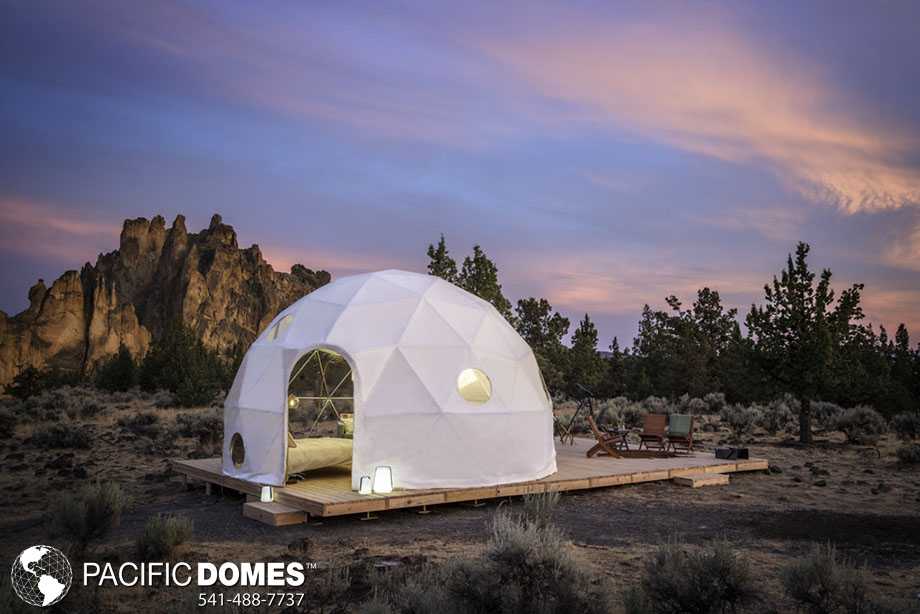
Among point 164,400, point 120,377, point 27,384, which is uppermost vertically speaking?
point 120,377

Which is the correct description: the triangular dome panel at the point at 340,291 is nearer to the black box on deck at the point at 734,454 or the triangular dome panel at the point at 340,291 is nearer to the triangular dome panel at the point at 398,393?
the triangular dome panel at the point at 398,393

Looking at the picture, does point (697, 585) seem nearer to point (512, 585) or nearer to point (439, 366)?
point (512, 585)

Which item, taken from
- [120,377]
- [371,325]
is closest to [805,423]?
[371,325]

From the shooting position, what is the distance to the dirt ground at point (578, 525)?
→ 709 cm

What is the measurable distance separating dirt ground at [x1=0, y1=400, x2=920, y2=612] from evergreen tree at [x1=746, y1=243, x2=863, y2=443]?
3.68m

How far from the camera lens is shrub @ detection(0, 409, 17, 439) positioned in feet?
59.4

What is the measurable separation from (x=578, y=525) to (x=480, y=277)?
645 inches

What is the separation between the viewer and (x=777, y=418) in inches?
936

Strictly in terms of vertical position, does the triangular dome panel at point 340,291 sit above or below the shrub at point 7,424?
above

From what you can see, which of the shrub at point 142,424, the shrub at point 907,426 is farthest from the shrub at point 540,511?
the shrub at point 907,426

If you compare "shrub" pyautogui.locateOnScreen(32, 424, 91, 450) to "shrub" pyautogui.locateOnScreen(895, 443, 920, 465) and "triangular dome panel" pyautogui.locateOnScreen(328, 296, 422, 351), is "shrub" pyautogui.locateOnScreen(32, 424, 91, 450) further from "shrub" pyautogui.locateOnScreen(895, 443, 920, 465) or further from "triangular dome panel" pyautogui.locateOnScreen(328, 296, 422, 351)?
"shrub" pyautogui.locateOnScreen(895, 443, 920, 465)

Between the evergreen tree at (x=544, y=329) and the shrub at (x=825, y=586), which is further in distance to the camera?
the evergreen tree at (x=544, y=329)

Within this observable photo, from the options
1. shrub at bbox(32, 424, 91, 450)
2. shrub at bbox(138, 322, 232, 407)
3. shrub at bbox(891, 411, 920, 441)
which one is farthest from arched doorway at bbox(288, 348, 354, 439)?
shrub at bbox(891, 411, 920, 441)

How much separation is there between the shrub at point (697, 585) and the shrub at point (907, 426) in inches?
681
